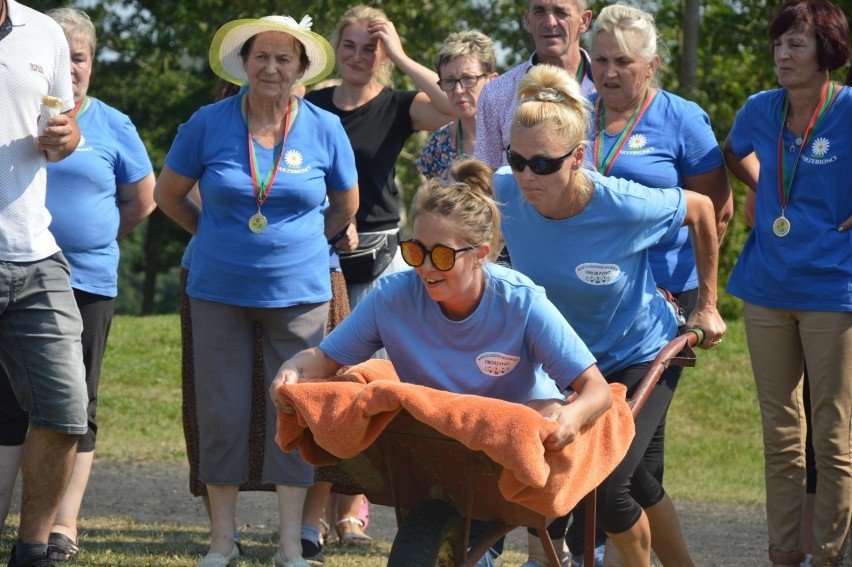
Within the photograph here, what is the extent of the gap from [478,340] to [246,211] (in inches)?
71.8

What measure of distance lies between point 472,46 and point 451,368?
2977 mm

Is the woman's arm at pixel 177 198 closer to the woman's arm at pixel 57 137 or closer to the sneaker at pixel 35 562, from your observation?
the woman's arm at pixel 57 137

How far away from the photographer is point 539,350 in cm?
414

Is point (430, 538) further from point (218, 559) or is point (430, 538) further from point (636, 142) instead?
point (636, 142)

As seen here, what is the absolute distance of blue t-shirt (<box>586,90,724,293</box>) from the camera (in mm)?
5355

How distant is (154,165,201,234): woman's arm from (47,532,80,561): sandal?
4.94 ft

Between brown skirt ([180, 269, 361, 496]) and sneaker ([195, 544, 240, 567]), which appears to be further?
brown skirt ([180, 269, 361, 496])

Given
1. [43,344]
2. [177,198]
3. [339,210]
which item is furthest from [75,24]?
[43,344]

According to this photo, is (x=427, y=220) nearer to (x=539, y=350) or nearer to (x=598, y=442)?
(x=539, y=350)

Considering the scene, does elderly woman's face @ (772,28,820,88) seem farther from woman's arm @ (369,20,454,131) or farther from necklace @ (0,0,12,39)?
necklace @ (0,0,12,39)

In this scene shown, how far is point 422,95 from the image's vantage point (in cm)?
682

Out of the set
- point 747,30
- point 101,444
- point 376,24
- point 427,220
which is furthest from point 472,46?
point 747,30

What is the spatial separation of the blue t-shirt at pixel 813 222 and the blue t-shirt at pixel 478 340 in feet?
5.93

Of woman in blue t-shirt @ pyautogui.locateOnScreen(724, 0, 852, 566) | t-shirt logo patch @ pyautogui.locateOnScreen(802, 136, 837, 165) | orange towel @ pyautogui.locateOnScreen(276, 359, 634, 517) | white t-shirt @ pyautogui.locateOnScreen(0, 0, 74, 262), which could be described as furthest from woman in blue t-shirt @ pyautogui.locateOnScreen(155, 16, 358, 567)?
t-shirt logo patch @ pyautogui.locateOnScreen(802, 136, 837, 165)
